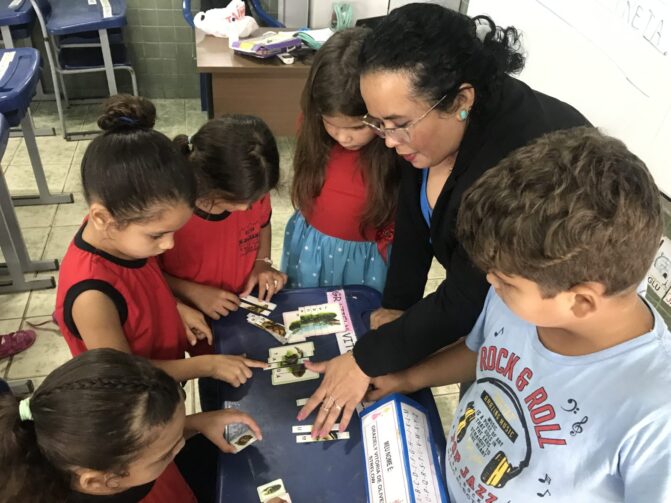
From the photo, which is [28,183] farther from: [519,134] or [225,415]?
[519,134]

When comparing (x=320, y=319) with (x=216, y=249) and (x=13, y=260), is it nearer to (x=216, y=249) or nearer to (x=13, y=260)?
(x=216, y=249)

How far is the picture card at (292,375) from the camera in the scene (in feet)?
4.11

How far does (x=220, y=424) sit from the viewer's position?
1111 millimetres

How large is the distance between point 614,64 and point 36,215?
10.7 feet

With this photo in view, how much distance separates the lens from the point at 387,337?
1.19 metres

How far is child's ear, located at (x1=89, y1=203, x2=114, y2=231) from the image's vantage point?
1.12 m

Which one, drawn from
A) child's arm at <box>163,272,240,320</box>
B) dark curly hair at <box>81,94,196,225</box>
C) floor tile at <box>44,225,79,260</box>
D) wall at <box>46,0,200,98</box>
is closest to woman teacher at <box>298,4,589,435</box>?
child's arm at <box>163,272,240,320</box>

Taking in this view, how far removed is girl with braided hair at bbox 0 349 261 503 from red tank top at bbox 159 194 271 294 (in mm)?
586

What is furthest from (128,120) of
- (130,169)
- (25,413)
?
(25,413)

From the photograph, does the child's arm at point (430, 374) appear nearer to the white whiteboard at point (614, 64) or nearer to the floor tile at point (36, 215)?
the white whiteboard at point (614, 64)

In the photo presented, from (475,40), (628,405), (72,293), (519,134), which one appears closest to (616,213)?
(628,405)

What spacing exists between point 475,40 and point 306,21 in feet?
10.1

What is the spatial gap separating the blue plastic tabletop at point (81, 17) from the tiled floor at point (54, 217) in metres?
0.85

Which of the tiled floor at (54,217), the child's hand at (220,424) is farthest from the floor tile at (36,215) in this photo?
the child's hand at (220,424)
